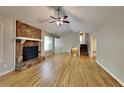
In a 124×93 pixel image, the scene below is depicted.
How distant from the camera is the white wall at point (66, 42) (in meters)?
14.9

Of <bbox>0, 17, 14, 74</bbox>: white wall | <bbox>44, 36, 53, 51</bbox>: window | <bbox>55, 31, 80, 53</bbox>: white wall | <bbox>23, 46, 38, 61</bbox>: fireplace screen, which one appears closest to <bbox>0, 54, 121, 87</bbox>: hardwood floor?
<bbox>0, 17, 14, 74</bbox>: white wall

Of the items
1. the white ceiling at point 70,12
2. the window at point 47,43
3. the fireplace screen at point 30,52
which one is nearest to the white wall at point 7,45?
the white ceiling at point 70,12

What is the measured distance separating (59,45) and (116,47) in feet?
36.5

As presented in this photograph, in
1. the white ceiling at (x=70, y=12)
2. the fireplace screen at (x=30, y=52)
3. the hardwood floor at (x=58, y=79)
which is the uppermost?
the white ceiling at (x=70, y=12)

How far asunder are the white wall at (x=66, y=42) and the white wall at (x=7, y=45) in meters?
9.65

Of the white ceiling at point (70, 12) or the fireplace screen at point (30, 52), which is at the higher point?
the white ceiling at point (70, 12)

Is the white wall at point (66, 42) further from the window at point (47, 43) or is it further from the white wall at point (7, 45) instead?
the white wall at point (7, 45)

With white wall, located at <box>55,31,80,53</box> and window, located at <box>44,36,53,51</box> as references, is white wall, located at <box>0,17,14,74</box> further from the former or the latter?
white wall, located at <box>55,31,80,53</box>

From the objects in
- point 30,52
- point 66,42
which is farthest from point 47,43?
point 30,52

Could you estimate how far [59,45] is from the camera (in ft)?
49.5

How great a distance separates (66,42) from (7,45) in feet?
33.4

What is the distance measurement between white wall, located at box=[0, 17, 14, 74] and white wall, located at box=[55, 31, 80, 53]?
9646 millimetres
